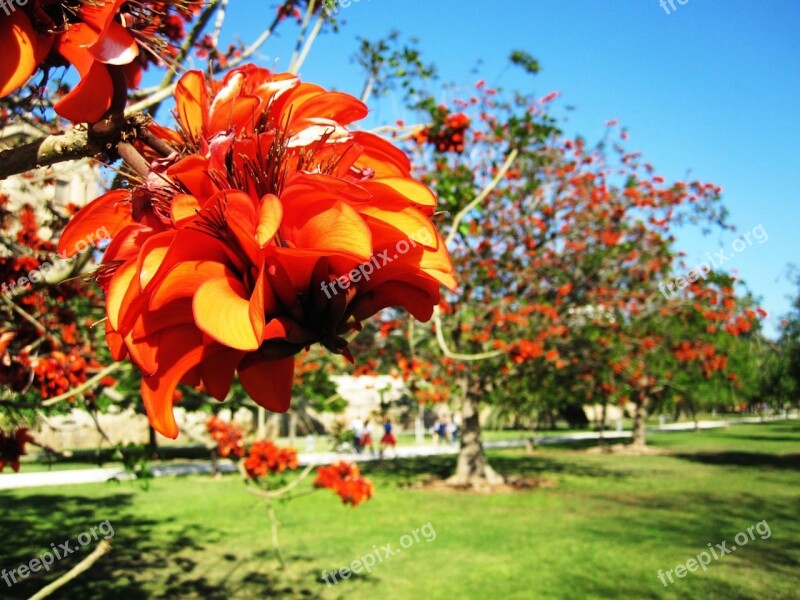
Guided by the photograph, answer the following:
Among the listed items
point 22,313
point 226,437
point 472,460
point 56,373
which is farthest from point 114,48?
point 472,460

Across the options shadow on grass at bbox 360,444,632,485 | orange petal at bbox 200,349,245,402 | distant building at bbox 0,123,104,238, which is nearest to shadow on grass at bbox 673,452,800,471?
shadow on grass at bbox 360,444,632,485

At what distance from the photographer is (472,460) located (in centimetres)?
1702

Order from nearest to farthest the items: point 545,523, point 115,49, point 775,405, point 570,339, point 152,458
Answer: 1. point 115,49
2. point 152,458
3. point 545,523
4. point 570,339
5. point 775,405

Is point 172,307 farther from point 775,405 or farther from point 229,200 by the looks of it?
point 775,405

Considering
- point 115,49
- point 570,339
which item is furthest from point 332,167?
point 570,339

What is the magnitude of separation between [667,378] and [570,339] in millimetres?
12219

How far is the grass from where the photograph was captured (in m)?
7.99

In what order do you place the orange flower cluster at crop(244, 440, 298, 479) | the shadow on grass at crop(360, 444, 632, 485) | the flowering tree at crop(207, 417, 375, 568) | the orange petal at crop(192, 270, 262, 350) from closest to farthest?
1. the orange petal at crop(192, 270, 262, 350)
2. the flowering tree at crop(207, 417, 375, 568)
3. the orange flower cluster at crop(244, 440, 298, 479)
4. the shadow on grass at crop(360, 444, 632, 485)

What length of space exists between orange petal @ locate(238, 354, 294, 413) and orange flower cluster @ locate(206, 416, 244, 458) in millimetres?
3136

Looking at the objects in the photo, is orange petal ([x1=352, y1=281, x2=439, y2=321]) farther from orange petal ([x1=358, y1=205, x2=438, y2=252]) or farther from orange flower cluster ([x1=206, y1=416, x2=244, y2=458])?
orange flower cluster ([x1=206, y1=416, x2=244, y2=458])

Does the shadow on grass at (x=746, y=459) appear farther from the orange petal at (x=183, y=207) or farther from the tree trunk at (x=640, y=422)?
the orange petal at (x=183, y=207)

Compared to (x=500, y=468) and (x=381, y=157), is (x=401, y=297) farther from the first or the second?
(x=500, y=468)

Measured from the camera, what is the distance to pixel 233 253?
0.71m

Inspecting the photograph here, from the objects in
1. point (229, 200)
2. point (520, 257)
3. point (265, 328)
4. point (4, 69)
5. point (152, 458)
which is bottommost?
point (152, 458)
